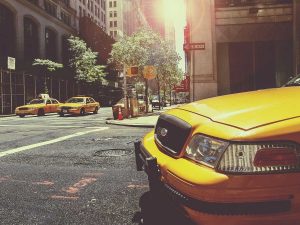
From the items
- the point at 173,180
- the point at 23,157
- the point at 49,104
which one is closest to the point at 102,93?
the point at 49,104

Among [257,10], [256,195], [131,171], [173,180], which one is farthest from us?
[257,10]

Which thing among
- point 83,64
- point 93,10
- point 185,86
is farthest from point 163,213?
point 93,10

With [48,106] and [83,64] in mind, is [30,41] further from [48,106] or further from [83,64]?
[48,106]

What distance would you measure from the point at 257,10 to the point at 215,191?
1772cm

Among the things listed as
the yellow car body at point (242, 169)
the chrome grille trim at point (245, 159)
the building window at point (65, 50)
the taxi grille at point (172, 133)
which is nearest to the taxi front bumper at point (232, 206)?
the yellow car body at point (242, 169)

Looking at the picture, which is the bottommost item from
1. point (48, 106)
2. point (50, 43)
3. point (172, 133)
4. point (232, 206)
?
point (232, 206)

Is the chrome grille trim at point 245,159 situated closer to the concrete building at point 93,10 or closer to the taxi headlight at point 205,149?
the taxi headlight at point 205,149

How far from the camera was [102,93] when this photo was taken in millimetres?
67188

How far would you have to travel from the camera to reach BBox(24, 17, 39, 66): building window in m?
43.4

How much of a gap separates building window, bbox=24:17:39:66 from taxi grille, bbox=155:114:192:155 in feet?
133

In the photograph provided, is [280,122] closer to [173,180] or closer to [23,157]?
[173,180]

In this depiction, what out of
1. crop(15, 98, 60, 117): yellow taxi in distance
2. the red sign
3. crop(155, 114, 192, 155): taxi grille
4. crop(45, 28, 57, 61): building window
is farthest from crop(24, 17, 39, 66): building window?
crop(155, 114, 192, 155): taxi grille

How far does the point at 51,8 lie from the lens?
167ft

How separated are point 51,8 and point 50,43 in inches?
182
